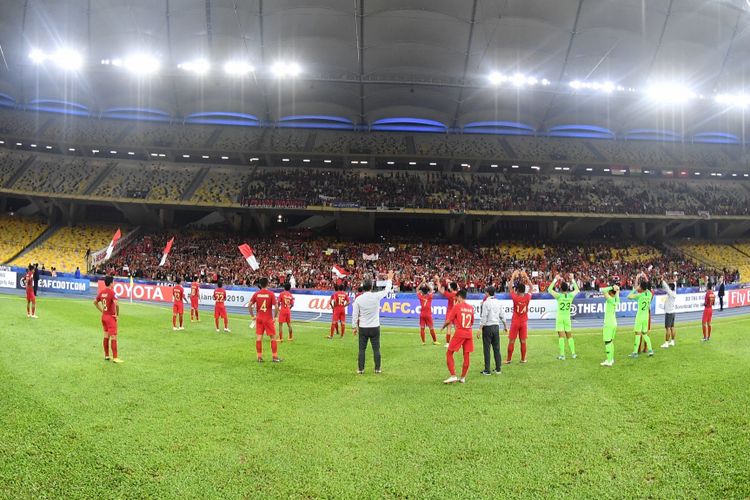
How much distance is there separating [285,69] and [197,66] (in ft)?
25.1

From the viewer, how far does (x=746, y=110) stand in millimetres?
47906

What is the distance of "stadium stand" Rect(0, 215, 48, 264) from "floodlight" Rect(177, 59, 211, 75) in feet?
64.3

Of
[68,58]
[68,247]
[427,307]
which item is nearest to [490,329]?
[427,307]

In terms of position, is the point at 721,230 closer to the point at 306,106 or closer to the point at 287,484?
the point at 306,106

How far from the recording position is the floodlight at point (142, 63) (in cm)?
3903


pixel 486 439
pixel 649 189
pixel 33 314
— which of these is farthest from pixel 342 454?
pixel 649 189

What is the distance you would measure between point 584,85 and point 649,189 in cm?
1356

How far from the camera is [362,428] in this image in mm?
6766

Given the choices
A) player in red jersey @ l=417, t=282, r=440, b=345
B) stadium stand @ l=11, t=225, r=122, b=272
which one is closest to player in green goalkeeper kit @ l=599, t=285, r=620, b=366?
player in red jersey @ l=417, t=282, r=440, b=345

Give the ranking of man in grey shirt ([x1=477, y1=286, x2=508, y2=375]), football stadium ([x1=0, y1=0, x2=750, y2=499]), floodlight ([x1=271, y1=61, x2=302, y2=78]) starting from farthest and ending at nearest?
1. floodlight ([x1=271, y1=61, x2=302, y2=78])
2. man in grey shirt ([x1=477, y1=286, x2=508, y2=375])
3. football stadium ([x1=0, y1=0, x2=750, y2=499])

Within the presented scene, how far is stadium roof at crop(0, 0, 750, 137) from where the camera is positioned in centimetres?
3500

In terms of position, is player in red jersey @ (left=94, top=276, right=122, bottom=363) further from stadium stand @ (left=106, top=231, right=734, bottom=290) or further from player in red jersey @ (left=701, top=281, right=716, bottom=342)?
stadium stand @ (left=106, top=231, right=734, bottom=290)

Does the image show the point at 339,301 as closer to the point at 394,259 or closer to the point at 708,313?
the point at 708,313

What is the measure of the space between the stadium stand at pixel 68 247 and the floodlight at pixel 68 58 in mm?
14163
